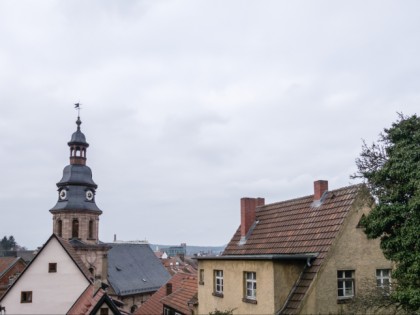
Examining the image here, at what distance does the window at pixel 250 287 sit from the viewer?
21531 millimetres

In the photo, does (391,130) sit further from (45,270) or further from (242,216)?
(45,270)

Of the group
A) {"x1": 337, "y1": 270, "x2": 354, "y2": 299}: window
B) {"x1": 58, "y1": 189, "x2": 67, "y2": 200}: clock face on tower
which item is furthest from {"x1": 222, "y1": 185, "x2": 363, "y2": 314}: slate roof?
{"x1": 58, "y1": 189, "x2": 67, "y2": 200}: clock face on tower

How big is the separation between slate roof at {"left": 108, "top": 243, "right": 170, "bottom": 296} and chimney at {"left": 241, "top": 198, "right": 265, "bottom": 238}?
40.5 meters

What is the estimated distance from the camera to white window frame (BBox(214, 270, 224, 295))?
80.5 ft

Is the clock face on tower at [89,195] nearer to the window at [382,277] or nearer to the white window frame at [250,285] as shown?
the white window frame at [250,285]

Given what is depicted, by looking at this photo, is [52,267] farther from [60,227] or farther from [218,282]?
[60,227]

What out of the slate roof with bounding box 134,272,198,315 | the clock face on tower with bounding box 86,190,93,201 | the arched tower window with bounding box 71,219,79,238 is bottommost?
the slate roof with bounding box 134,272,198,315

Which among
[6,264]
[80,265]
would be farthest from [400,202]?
[6,264]

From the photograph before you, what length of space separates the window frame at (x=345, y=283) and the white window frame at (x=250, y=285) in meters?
3.64

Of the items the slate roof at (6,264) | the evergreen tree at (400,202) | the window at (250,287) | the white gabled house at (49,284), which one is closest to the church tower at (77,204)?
the slate roof at (6,264)

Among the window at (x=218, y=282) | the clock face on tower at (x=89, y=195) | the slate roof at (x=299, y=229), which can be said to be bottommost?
the window at (x=218, y=282)

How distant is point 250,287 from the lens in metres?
21.9

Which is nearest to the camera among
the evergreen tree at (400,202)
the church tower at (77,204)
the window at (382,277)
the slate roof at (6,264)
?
the evergreen tree at (400,202)

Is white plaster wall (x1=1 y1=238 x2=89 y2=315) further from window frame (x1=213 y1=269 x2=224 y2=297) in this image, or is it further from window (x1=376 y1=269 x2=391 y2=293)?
window (x1=376 y1=269 x2=391 y2=293)
